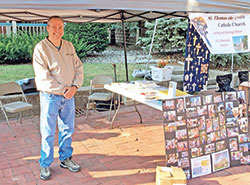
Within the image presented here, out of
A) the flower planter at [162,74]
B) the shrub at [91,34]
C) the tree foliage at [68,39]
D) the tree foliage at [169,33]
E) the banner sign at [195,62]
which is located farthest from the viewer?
the shrub at [91,34]

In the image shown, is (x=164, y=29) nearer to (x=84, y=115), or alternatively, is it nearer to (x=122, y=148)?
(x=84, y=115)

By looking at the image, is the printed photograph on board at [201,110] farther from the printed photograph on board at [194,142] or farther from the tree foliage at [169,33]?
the tree foliage at [169,33]

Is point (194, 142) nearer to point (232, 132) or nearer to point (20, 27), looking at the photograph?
point (232, 132)

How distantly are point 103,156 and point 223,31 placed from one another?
7.65ft

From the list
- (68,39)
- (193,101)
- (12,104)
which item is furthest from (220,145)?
(68,39)

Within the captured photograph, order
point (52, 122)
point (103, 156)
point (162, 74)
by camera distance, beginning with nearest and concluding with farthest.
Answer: point (52, 122)
point (103, 156)
point (162, 74)

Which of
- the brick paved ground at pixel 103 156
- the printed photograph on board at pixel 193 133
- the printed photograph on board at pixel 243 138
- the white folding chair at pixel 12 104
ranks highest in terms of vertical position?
the white folding chair at pixel 12 104

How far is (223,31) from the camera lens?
145 inches

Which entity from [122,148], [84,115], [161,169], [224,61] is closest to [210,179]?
[161,169]

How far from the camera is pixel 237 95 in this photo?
3383 mm

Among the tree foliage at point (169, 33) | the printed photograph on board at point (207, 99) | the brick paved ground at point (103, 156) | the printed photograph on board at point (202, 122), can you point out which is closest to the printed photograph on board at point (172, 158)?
the brick paved ground at point (103, 156)

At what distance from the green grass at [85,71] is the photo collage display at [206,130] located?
405cm

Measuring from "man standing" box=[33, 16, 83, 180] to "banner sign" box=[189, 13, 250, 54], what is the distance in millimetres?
1656

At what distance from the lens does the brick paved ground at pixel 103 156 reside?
10.2 feet
